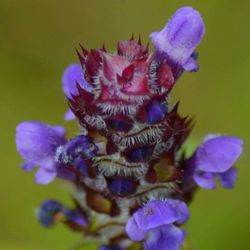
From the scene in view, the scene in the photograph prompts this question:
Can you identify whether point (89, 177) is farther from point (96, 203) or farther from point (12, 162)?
point (12, 162)

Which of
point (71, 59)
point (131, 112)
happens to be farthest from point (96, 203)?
point (71, 59)

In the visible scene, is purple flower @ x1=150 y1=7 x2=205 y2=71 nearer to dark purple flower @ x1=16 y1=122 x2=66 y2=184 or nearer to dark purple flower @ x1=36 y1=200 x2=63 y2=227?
dark purple flower @ x1=16 y1=122 x2=66 y2=184

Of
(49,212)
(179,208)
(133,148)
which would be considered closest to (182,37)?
(133,148)

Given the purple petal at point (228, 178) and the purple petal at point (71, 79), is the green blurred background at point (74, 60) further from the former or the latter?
the purple petal at point (71, 79)

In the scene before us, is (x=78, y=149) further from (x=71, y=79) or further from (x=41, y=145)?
(x=71, y=79)

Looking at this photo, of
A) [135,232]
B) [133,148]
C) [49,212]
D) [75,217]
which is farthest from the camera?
[49,212]

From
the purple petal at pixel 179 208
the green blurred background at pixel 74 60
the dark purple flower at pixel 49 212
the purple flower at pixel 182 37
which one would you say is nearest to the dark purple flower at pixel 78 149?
the purple petal at pixel 179 208
